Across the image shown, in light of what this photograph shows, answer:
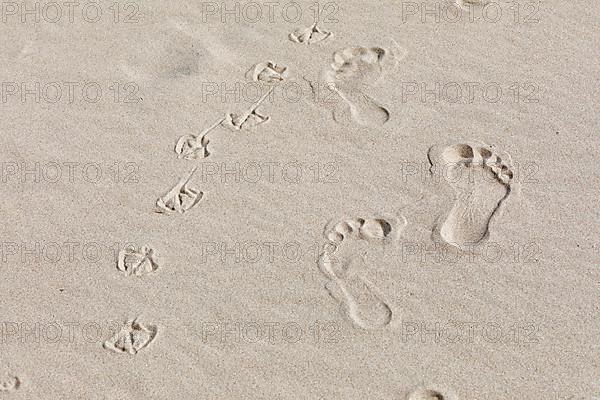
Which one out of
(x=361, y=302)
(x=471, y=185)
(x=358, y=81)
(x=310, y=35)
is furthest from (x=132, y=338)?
(x=310, y=35)

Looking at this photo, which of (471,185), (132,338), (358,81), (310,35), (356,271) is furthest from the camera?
(310,35)

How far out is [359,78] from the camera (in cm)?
394

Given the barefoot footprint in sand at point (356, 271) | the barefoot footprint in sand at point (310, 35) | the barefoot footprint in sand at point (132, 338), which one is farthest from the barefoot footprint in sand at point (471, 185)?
the barefoot footprint in sand at point (132, 338)

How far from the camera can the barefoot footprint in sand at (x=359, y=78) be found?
148 inches

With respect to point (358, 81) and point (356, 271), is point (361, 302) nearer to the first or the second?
point (356, 271)

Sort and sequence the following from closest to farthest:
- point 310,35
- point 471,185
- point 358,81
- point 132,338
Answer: point 132,338, point 471,185, point 358,81, point 310,35

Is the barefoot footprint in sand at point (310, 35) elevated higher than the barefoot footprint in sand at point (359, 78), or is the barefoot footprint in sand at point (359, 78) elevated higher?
the barefoot footprint in sand at point (310, 35)

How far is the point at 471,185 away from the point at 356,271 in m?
0.64

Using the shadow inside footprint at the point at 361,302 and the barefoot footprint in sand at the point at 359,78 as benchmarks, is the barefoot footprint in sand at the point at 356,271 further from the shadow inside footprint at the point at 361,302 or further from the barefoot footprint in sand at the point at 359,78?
the barefoot footprint in sand at the point at 359,78

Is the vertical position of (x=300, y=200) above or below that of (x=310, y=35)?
below

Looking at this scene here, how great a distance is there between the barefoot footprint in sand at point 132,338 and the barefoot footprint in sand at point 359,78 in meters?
1.30

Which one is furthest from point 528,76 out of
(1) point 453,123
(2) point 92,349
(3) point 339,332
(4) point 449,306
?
(2) point 92,349

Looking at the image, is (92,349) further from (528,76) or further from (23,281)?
(528,76)

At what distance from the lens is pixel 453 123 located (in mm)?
Answer: 3703
